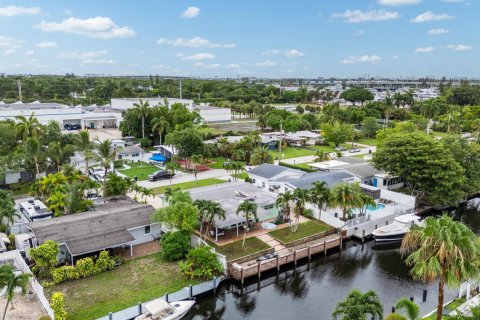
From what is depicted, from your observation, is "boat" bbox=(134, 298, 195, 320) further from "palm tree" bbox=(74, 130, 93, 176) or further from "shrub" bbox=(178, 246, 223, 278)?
"palm tree" bbox=(74, 130, 93, 176)

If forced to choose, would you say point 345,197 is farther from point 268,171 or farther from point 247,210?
point 268,171

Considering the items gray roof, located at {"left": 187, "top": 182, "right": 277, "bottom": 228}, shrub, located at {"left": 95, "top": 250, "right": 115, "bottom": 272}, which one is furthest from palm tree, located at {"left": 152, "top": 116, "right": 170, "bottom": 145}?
shrub, located at {"left": 95, "top": 250, "right": 115, "bottom": 272}

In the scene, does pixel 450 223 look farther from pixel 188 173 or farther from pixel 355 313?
pixel 188 173

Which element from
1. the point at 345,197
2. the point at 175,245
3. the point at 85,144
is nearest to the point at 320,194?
the point at 345,197

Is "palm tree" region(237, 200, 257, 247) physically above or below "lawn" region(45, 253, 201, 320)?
above

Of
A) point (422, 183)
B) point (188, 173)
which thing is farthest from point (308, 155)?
point (422, 183)
